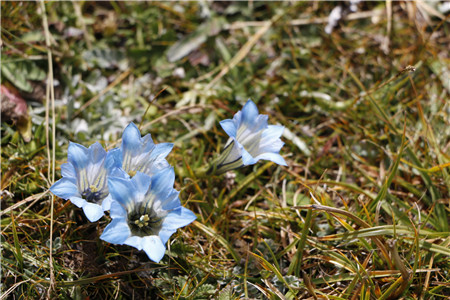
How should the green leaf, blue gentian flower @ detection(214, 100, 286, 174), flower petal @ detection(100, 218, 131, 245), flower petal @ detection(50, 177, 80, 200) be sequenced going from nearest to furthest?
flower petal @ detection(100, 218, 131, 245)
flower petal @ detection(50, 177, 80, 200)
blue gentian flower @ detection(214, 100, 286, 174)
the green leaf

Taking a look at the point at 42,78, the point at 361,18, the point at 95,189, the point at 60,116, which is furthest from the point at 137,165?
the point at 361,18

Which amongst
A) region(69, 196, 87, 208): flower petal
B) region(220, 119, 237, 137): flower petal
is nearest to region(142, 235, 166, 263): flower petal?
region(69, 196, 87, 208): flower petal

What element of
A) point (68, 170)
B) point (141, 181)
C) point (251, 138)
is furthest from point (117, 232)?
point (251, 138)

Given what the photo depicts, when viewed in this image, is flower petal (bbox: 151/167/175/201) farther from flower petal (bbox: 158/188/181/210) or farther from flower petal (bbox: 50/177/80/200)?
flower petal (bbox: 50/177/80/200)

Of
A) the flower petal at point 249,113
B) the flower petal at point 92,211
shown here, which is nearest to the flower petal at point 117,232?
the flower petal at point 92,211

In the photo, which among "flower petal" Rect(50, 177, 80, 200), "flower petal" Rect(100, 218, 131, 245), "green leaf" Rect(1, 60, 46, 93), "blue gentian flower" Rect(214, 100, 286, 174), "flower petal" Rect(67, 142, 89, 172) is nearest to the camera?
"flower petal" Rect(100, 218, 131, 245)

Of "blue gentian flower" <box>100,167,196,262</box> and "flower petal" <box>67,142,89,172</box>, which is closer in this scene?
"blue gentian flower" <box>100,167,196,262</box>

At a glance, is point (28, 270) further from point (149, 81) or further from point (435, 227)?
point (435, 227)
